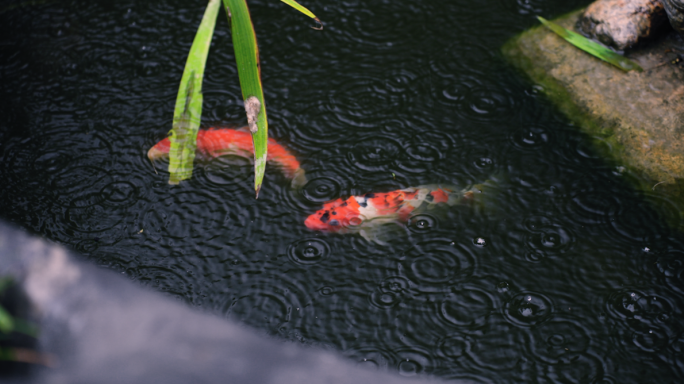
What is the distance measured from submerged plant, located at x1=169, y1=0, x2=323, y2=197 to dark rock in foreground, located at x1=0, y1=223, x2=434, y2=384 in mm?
1077

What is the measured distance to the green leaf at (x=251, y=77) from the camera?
2.01 m

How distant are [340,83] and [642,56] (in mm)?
1737

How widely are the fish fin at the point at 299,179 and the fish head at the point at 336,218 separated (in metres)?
0.20

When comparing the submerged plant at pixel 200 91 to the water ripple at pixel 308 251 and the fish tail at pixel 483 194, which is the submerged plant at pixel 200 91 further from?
the fish tail at pixel 483 194

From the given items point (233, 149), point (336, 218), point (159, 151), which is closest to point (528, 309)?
point (336, 218)

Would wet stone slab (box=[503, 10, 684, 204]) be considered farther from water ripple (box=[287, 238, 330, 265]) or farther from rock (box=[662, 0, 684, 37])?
water ripple (box=[287, 238, 330, 265])

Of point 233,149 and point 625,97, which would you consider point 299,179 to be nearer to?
point 233,149

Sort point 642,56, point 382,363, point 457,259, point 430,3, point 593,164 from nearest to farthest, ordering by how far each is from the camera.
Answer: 1. point 382,363
2. point 457,259
3. point 593,164
4. point 642,56
5. point 430,3

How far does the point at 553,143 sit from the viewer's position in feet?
8.68

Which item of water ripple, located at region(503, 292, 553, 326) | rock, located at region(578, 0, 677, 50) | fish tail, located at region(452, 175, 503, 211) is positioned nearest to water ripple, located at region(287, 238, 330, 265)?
fish tail, located at region(452, 175, 503, 211)

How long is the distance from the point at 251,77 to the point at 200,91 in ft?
1.16

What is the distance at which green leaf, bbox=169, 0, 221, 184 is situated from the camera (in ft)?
7.48

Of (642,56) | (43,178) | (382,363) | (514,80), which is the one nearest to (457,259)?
(382,363)

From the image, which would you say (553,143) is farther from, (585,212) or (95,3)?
(95,3)
